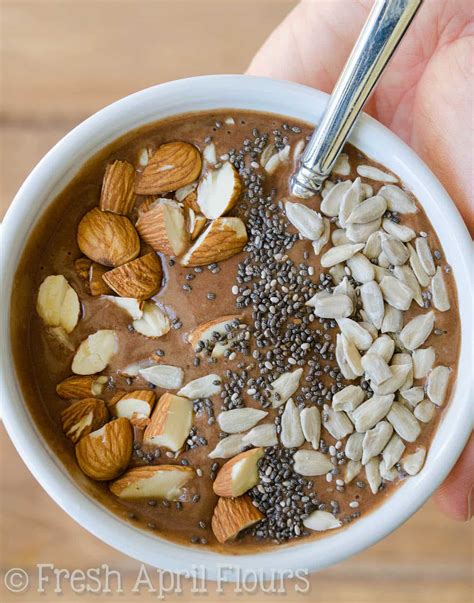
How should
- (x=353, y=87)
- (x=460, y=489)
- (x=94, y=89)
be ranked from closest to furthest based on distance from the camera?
(x=353, y=87)
(x=460, y=489)
(x=94, y=89)

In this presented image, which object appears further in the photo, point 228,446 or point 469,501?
point 469,501

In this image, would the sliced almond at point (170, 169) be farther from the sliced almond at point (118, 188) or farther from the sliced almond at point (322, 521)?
the sliced almond at point (322, 521)

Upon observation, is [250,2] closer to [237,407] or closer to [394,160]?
[394,160]

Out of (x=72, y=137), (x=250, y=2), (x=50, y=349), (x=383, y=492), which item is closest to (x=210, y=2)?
(x=250, y=2)

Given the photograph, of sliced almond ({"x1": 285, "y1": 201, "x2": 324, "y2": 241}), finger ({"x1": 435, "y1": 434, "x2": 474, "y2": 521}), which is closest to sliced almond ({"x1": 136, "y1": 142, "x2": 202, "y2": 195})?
sliced almond ({"x1": 285, "y1": 201, "x2": 324, "y2": 241})

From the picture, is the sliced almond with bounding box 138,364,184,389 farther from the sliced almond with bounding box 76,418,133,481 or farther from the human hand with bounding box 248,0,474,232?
the human hand with bounding box 248,0,474,232

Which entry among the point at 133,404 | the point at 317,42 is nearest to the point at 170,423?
the point at 133,404

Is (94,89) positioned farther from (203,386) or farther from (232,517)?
(232,517)
